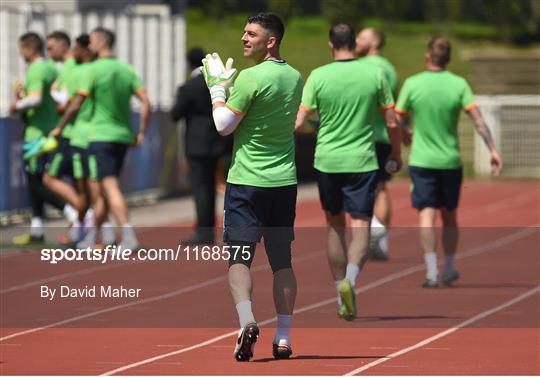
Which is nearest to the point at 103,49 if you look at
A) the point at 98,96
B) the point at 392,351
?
the point at 98,96

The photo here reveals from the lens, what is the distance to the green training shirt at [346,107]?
42.9ft

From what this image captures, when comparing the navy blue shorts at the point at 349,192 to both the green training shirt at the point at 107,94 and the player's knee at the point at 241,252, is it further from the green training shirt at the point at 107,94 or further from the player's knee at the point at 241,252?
the green training shirt at the point at 107,94

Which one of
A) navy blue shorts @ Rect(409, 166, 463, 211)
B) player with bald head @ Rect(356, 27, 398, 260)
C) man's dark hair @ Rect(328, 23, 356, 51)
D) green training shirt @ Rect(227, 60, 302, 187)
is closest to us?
green training shirt @ Rect(227, 60, 302, 187)

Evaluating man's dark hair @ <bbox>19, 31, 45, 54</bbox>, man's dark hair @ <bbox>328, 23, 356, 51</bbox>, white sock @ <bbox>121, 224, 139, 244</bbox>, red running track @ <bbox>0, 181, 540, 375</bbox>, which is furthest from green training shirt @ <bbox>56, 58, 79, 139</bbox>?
man's dark hair @ <bbox>328, 23, 356, 51</bbox>

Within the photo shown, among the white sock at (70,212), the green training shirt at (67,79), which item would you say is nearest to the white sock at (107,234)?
the white sock at (70,212)

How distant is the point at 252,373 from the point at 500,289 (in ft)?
17.9

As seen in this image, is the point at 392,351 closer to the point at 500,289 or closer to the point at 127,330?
the point at 127,330

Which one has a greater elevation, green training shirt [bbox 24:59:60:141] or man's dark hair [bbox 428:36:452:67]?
man's dark hair [bbox 428:36:452:67]

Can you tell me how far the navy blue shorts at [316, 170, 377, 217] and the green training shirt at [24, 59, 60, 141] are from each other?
5580 mm

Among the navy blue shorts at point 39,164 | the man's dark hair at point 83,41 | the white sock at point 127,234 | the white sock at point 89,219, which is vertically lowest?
the white sock at point 89,219

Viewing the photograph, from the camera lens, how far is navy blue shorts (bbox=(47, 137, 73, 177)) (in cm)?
1838

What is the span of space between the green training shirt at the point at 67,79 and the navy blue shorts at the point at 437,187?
12.7 ft

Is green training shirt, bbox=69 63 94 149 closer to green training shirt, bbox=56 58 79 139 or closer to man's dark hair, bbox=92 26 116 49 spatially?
green training shirt, bbox=56 58 79 139
